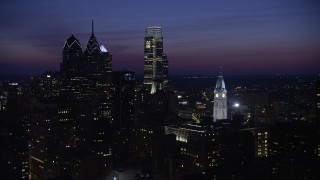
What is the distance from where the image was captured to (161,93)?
17.5 metres

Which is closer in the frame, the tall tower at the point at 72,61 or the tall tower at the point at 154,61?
the tall tower at the point at 72,61

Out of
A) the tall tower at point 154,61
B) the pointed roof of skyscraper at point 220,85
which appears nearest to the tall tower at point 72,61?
the tall tower at point 154,61

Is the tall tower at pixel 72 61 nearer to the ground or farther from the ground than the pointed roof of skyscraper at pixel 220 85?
farther from the ground

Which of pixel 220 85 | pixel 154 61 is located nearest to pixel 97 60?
pixel 154 61

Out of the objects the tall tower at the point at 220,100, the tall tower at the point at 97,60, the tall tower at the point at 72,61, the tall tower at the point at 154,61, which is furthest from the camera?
the tall tower at the point at 154,61

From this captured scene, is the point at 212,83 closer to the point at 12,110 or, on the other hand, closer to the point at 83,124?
the point at 83,124

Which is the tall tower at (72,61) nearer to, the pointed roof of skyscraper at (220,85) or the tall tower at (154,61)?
the tall tower at (154,61)

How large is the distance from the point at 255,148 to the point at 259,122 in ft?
8.29

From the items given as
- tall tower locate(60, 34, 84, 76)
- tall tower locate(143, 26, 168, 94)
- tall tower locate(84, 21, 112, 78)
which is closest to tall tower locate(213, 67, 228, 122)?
tall tower locate(84, 21, 112, 78)

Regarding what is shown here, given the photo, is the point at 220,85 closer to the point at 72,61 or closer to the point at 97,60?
the point at 97,60

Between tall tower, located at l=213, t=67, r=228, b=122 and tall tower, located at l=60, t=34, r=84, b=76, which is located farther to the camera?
tall tower, located at l=60, t=34, r=84, b=76

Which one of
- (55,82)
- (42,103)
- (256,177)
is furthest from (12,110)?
(256,177)

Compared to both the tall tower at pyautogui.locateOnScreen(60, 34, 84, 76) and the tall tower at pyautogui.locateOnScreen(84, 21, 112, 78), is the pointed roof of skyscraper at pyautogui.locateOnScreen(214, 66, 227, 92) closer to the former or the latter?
the tall tower at pyautogui.locateOnScreen(84, 21, 112, 78)

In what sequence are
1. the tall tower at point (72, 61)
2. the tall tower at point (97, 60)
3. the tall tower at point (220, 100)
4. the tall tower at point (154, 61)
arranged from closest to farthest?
the tall tower at point (220, 100), the tall tower at point (97, 60), the tall tower at point (72, 61), the tall tower at point (154, 61)
